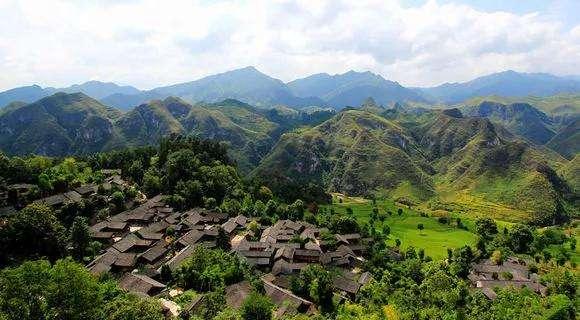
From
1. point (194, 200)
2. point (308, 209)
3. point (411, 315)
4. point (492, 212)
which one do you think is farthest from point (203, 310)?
point (492, 212)

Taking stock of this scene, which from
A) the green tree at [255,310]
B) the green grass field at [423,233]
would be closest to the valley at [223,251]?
the green tree at [255,310]

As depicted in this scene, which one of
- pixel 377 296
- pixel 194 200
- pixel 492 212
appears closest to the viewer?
pixel 377 296

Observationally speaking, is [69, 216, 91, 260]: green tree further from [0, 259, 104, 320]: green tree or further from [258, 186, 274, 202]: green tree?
[258, 186, 274, 202]: green tree

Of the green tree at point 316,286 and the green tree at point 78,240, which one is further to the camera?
the green tree at point 78,240

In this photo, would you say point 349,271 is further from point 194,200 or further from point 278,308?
point 194,200

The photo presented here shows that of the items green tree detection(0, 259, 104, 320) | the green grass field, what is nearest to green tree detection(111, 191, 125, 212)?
green tree detection(0, 259, 104, 320)

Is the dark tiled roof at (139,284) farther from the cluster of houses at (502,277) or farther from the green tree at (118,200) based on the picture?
the cluster of houses at (502,277)

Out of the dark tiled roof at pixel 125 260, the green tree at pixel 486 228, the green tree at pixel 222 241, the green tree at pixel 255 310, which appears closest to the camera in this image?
the green tree at pixel 255 310

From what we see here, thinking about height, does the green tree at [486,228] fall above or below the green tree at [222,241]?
below
